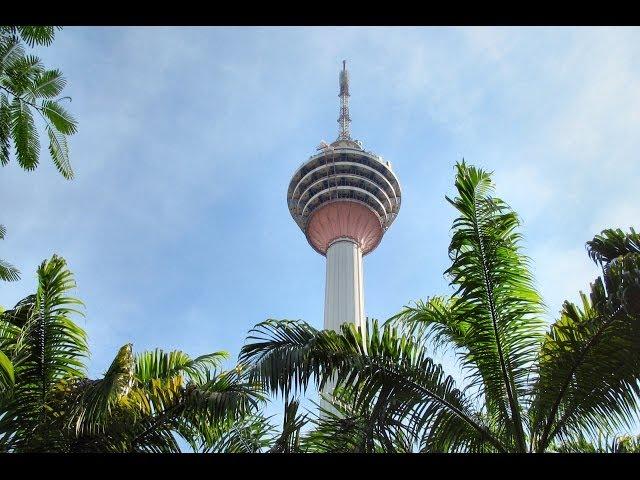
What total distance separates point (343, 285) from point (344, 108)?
56.3ft

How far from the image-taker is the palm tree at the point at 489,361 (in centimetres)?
790

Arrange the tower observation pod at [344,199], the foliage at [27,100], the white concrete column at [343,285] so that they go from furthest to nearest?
the tower observation pod at [344,199] → the white concrete column at [343,285] → the foliage at [27,100]

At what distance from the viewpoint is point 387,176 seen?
161 feet

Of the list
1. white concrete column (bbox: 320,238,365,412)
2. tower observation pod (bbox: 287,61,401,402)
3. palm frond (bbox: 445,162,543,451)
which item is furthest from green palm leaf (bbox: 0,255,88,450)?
tower observation pod (bbox: 287,61,401,402)

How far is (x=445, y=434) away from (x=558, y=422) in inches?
53.0

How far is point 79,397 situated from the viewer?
8.04m

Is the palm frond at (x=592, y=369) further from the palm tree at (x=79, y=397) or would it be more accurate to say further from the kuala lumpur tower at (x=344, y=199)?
the kuala lumpur tower at (x=344, y=199)

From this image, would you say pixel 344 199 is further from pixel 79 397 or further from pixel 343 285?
pixel 79 397

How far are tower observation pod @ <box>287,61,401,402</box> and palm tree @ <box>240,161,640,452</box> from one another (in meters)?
35.8

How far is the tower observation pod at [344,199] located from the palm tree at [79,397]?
117 ft

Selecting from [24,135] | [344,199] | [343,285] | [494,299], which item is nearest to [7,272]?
[24,135]

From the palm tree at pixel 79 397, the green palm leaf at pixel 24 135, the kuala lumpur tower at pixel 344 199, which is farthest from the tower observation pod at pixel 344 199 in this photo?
the green palm leaf at pixel 24 135

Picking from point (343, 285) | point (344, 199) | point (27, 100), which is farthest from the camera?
point (344, 199)

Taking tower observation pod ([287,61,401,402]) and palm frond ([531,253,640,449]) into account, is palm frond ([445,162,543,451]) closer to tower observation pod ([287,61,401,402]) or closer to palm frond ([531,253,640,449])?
palm frond ([531,253,640,449])
